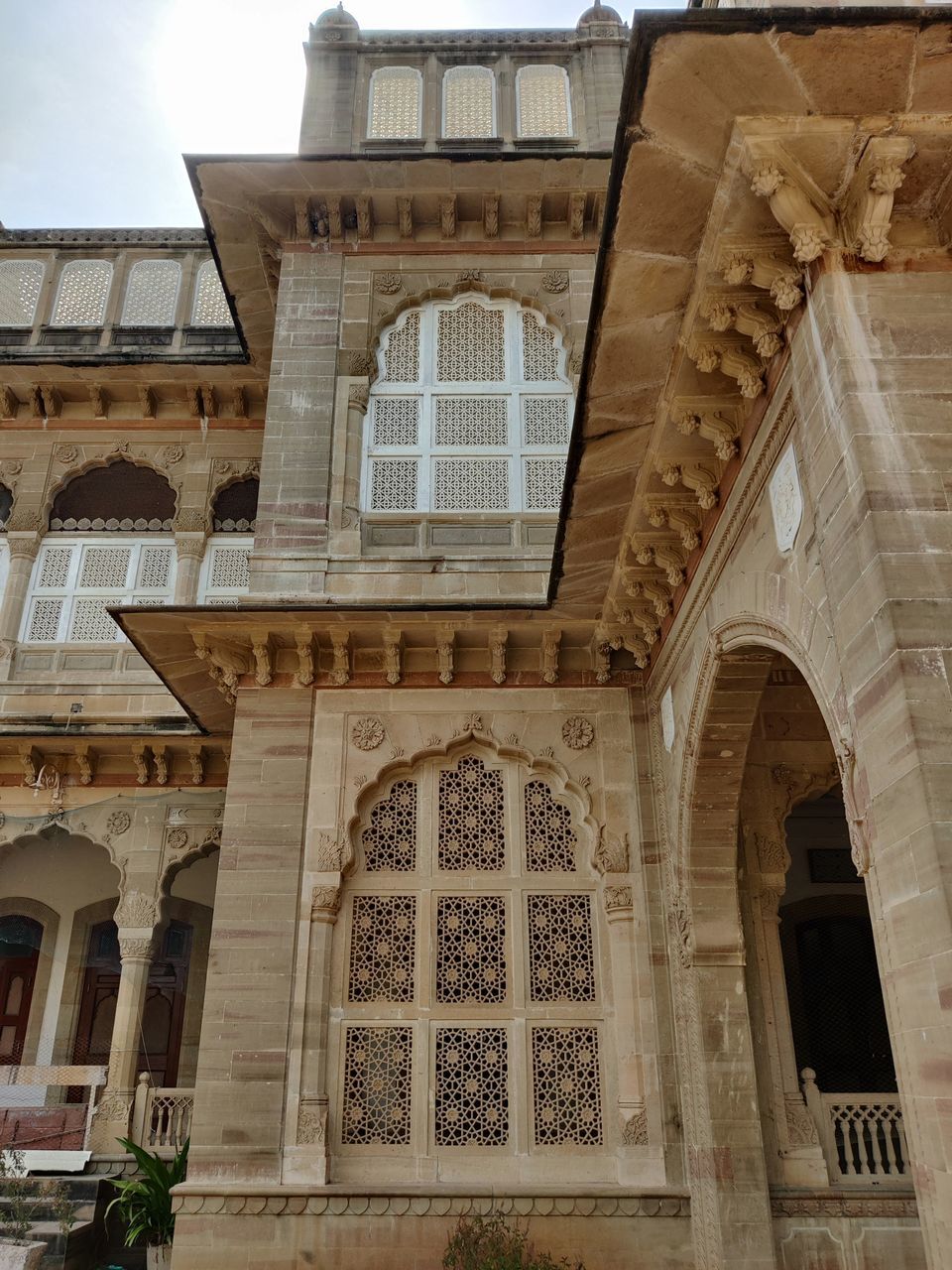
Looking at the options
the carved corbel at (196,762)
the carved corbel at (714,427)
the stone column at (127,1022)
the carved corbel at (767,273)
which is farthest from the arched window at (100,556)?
the carved corbel at (767,273)

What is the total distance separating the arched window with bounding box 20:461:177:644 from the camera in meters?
11.3

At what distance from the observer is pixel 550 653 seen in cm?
818

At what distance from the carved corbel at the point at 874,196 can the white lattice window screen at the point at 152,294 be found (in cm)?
988

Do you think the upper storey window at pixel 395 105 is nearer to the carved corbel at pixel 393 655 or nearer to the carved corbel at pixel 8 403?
the carved corbel at pixel 8 403

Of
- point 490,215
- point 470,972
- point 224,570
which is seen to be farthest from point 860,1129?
point 490,215

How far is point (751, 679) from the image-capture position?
6.25 metres

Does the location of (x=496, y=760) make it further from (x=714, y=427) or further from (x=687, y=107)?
(x=687, y=107)

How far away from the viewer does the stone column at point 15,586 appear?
1105 cm

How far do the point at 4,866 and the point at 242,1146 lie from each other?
6995mm

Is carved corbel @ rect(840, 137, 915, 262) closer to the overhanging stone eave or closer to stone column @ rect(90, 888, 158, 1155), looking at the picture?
the overhanging stone eave

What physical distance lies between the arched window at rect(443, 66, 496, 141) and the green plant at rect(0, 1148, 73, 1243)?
1032 cm

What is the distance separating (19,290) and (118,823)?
6633 millimetres

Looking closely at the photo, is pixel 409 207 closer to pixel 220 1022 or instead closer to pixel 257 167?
pixel 257 167

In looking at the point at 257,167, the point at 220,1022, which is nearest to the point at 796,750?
the point at 220,1022
